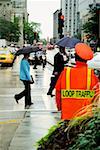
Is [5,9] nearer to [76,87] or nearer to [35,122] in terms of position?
[35,122]

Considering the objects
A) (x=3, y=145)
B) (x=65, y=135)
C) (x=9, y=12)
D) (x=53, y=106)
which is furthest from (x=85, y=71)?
(x=9, y=12)

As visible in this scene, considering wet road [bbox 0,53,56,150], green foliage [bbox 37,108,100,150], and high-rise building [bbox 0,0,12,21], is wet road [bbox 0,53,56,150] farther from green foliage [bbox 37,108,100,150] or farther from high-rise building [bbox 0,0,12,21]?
high-rise building [bbox 0,0,12,21]

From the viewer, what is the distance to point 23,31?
194 m

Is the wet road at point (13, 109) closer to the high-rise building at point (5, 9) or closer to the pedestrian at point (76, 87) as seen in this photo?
the pedestrian at point (76, 87)

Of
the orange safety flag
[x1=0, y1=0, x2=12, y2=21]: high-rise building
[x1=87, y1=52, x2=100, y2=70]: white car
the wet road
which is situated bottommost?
the wet road

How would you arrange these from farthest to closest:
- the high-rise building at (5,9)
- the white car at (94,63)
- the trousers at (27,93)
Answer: the high-rise building at (5,9), the trousers at (27,93), the white car at (94,63)

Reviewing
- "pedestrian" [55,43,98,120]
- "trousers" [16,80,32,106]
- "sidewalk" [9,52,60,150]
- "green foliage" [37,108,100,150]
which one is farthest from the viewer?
"trousers" [16,80,32,106]

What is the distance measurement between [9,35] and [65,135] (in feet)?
436

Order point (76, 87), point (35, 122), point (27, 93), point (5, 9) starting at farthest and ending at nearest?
point (5, 9), point (27, 93), point (35, 122), point (76, 87)

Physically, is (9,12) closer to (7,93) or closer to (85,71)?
(7,93)

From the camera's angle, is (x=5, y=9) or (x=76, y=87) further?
(x=5, y=9)

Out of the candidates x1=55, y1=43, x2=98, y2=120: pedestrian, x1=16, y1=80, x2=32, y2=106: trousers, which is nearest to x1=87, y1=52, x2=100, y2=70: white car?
x1=16, y1=80, x2=32, y2=106: trousers

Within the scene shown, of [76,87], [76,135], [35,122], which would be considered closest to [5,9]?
[35,122]

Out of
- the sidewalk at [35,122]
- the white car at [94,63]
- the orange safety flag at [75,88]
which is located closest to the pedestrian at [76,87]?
the orange safety flag at [75,88]
